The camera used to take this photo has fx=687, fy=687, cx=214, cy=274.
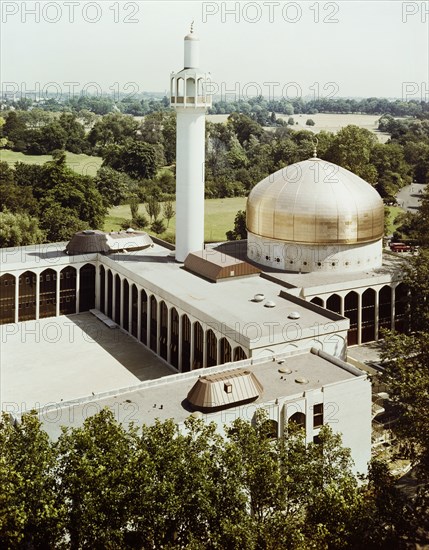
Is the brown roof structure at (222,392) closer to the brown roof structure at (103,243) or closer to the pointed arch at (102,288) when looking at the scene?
the pointed arch at (102,288)

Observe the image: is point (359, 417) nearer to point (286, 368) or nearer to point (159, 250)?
point (286, 368)

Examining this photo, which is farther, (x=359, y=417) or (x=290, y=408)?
(x=359, y=417)

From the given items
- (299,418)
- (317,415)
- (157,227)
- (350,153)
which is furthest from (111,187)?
(299,418)

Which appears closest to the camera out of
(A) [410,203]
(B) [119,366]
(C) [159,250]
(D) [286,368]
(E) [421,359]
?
(E) [421,359]

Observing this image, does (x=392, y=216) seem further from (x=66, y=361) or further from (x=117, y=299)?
(x=66, y=361)

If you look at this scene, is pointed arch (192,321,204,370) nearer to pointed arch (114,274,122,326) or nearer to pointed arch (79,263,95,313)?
pointed arch (114,274,122,326)

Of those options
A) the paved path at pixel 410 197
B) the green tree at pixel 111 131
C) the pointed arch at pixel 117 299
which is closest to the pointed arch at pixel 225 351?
the pointed arch at pixel 117 299

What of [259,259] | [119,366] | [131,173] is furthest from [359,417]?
[131,173]
